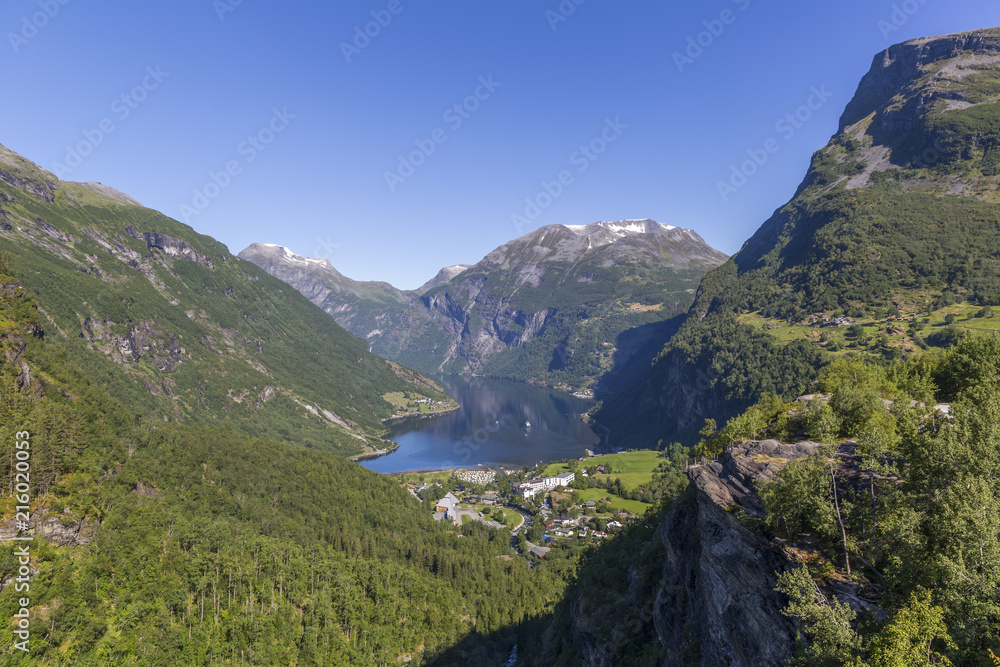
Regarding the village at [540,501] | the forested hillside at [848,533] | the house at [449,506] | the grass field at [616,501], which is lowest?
the house at [449,506]

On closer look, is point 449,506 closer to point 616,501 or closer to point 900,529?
point 616,501

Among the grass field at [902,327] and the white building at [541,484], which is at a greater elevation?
the grass field at [902,327]

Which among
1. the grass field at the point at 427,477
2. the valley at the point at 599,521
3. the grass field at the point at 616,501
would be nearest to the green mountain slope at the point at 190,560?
the valley at the point at 599,521

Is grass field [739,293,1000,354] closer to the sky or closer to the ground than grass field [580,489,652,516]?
closer to the sky

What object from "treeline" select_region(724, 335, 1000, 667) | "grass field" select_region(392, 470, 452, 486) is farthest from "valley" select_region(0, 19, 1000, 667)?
"grass field" select_region(392, 470, 452, 486)

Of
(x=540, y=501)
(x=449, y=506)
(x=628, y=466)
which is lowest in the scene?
(x=449, y=506)

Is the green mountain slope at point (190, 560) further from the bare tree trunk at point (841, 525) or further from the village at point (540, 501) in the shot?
the bare tree trunk at point (841, 525)

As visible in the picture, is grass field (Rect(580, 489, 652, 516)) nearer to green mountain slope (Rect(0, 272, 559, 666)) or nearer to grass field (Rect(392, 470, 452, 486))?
green mountain slope (Rect(0, 272, 559, 666))

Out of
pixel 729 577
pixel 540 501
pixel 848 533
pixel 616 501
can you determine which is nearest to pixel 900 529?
pixel 848 533

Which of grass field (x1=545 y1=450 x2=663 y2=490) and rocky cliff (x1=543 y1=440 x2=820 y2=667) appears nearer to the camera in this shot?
rocky cliff (x1=543 y1=440 x2=820 y2=667)
